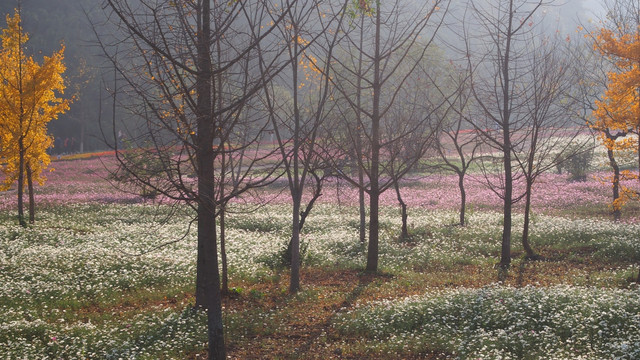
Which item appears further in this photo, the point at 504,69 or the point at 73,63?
the point at 73,63

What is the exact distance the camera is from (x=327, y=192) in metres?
38.2

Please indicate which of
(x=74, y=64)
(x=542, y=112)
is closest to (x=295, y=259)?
(x=542, y=112)

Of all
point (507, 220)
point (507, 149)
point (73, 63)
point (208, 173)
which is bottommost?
point (507, 220)

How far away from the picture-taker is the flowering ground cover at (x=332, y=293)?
324 inches

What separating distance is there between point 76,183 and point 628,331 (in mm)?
41774

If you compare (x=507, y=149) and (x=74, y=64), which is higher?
(x=74, y=64)

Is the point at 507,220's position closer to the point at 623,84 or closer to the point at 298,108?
the point at 623,84

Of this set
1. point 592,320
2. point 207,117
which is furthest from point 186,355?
point 592,320

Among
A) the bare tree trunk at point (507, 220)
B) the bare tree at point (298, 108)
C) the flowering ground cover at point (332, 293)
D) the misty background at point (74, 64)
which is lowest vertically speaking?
the flowering ground cover at point (332, 293)

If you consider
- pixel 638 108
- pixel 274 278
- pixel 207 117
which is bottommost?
pixel 274 278

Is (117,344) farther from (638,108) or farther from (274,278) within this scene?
(638,108)

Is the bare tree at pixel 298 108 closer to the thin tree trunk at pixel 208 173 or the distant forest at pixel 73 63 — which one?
Answer: the thin tree trunk at pixel 208 173

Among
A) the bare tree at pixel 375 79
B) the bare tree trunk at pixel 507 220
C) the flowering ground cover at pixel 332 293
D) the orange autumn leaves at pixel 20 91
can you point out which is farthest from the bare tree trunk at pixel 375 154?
the orange autumn leaves at pixel 20 91

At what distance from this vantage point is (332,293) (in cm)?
1240
